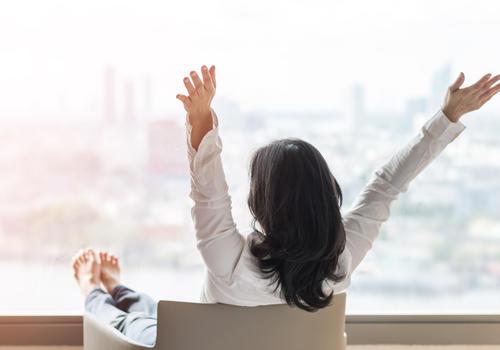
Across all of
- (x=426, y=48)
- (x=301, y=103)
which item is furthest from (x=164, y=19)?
(x=426, y=48)

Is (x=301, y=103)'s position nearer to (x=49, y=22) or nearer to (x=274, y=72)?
(x=274, y=72)

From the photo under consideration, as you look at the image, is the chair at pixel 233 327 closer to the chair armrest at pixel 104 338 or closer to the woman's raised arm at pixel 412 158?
the chair armrest at pixel 104 338

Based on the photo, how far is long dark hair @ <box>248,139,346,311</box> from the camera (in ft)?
5.48

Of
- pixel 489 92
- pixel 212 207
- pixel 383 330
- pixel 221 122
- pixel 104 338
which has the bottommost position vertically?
pixel 383 330

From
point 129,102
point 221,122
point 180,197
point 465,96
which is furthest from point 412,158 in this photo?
point 129,102

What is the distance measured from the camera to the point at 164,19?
7.83 ft

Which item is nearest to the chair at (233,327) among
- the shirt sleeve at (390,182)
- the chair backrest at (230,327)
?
the chair backrest at (230,327)

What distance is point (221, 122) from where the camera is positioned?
8.02 ft

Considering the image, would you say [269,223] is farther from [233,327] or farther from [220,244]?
[233,327]

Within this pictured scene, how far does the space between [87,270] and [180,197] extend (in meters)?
0.40

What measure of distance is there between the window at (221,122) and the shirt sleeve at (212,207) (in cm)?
69

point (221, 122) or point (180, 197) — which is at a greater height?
point (221, 122)

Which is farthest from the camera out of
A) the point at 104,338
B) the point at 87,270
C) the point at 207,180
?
the point at 87,270

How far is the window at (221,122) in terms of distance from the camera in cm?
240
